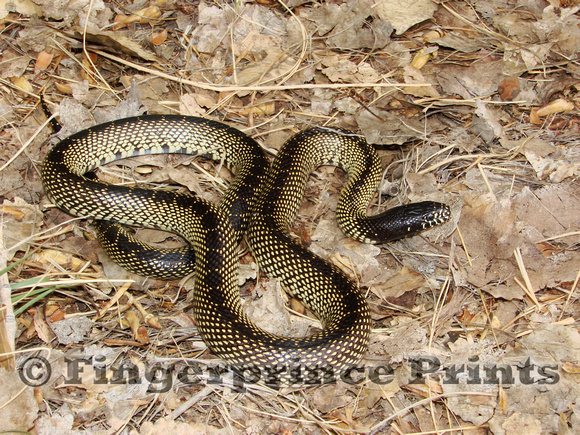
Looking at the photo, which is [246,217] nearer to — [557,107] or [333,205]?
[333,205]

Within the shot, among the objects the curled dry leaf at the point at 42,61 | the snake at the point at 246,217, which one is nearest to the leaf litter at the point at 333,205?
the curled dry leaf at the point at 42,61

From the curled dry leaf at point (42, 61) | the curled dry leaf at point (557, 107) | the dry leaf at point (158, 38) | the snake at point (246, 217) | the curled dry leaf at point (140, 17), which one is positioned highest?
the curled dry leaf at point (140, 17)

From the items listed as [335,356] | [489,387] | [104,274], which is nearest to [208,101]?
[104,274]

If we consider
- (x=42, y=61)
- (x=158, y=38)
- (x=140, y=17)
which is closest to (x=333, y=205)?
(x=158, y=38)

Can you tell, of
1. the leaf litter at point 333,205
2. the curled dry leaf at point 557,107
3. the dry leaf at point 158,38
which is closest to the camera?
the leaf litter at point 333,205

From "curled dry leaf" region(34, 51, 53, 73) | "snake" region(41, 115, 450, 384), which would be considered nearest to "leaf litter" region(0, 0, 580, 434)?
"curled dry leaf" region(34, 51, 53, 73)

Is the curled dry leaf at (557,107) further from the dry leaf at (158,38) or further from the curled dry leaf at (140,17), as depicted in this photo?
the curled dry leaf at (140,17)

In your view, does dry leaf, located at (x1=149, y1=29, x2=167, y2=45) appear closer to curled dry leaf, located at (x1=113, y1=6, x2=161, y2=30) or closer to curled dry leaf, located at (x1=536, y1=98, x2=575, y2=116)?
curled dry leaf, located at (x1=113, y1=6, x2=161, y2=30)
